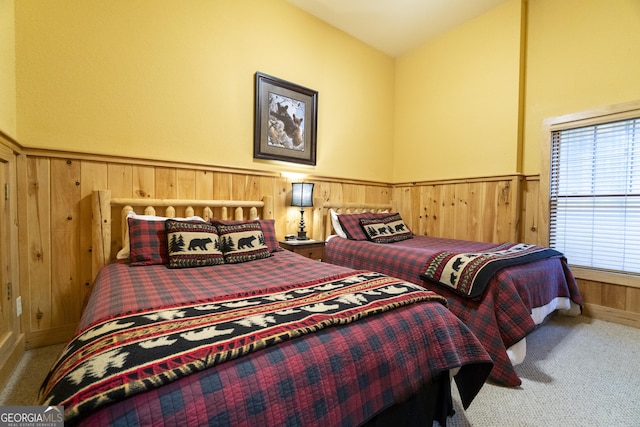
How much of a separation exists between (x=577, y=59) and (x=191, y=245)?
374cm

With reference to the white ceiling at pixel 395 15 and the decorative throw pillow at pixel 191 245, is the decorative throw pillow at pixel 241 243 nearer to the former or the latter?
the decorative throw pillow at pixel 191 245

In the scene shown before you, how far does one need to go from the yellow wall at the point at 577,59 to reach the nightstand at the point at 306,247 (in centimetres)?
235

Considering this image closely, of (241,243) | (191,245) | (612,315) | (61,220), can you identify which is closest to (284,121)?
(241,243)

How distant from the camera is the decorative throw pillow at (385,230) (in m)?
2.83

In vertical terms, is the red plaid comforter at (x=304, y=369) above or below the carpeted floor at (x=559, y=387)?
above

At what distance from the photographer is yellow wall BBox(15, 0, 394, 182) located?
71.5 inches

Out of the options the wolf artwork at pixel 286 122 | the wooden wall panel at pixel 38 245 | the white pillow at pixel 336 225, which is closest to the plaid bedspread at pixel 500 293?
the white pillow at pixel 336 225

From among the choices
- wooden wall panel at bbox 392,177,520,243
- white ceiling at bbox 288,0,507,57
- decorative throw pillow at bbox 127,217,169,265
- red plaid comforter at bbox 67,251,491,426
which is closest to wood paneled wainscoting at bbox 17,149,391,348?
decorative throw pillow at bbox 127,217,169,265

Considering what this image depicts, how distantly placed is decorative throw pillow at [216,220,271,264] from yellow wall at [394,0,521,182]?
8.45 ft

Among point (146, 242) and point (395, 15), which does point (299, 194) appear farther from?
point (395, 15)

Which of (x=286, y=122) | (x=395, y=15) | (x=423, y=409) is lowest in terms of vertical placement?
(x=423, y=409)

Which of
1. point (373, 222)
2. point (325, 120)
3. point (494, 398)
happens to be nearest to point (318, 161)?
point (325, 120)

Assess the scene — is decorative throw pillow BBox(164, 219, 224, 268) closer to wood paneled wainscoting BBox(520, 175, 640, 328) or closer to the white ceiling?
the white ceiling

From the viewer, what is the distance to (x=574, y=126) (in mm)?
2543
